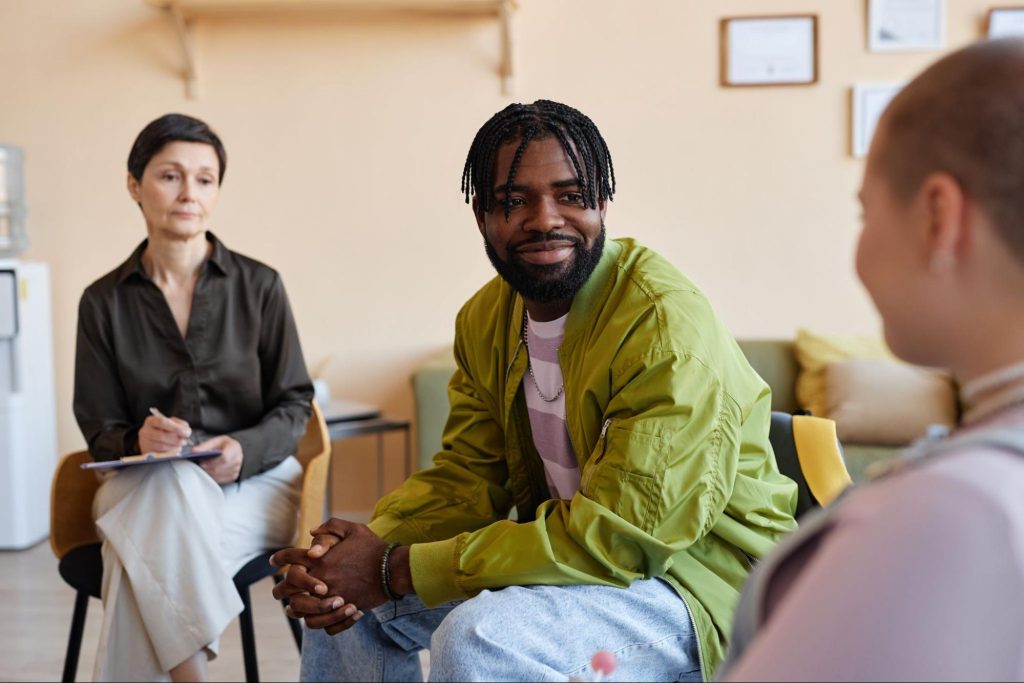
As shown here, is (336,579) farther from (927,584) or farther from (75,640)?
(927,584)

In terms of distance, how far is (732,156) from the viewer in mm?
4234

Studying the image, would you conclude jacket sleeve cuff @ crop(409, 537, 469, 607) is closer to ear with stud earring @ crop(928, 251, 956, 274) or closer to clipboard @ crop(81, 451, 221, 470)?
clipboard @ crop(81, 451, 221, 470)

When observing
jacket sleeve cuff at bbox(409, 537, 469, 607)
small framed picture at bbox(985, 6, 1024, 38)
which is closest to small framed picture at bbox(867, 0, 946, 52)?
small framed picture at bbox(985, 6, 1024, 38)

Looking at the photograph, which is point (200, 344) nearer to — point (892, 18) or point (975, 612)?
point (975, 612)

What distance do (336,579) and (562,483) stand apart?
39cm

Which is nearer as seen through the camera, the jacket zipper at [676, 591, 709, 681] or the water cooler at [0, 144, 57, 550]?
the jacket zipper at [676, 591, 709, 681]

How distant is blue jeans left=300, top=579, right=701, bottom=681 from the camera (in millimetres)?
1443

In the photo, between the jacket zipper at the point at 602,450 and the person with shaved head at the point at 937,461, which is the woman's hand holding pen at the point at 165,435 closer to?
the jacket zipper at the point at 602,450

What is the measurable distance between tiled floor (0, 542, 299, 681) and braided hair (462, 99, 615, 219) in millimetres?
1560

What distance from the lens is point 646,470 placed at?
1.51 meters

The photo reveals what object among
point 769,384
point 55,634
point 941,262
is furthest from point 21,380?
point 941,262

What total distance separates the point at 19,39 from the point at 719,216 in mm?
2802

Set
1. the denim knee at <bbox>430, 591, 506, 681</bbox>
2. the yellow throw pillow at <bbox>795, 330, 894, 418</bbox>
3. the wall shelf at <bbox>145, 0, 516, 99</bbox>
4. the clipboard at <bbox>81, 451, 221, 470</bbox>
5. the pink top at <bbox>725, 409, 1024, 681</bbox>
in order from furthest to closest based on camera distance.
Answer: the wall shelf at <bbox>145, 0, 516, 99</bbox>, the yellow throw pillow at <bbox>795, 330, 894, 418</bbox>, the clipboard at <bbox>81, 451, 221, 470</bbox>, the denim knee at <bbox>430, 591, 506, 681</bbox>, the pink top at <bbox>725, 409, 1024, 681</bbox>

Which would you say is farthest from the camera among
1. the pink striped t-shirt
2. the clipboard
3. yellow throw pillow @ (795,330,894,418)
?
yellow throw pillow @ (795,330,894,418)
